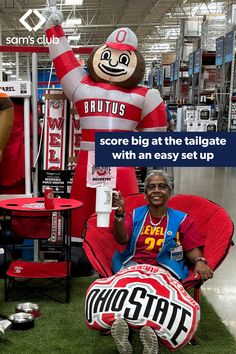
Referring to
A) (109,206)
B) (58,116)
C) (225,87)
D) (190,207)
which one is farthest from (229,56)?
(109,206)

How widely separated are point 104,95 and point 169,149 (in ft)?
4.99

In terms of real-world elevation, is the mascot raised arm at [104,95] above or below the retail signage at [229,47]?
below

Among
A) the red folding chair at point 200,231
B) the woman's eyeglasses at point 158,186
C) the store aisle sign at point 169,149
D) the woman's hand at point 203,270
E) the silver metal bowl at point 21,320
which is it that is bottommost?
the silver metal bowl at point 21,320

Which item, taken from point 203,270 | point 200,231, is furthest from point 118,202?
point 200,231

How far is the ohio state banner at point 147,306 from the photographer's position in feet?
6.75

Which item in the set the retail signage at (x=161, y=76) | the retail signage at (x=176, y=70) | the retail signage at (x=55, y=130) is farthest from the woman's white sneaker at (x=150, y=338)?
the retail signage at (x=161, y=76)

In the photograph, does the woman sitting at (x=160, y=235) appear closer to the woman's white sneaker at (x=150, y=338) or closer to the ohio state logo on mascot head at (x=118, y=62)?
the woman's white sneaker at (x=150, y=338)

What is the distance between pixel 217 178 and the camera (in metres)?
8.85

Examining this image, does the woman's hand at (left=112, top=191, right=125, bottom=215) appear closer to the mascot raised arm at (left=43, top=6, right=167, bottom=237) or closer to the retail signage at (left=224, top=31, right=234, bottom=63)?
the mascot raised arm at (left=43, top=6, right=167, bottom=237)

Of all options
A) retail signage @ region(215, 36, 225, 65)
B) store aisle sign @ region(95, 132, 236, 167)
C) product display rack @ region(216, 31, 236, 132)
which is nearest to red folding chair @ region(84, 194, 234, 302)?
store aisle sign @ region(95, 132, 236, 167)

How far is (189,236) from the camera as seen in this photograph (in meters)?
2.52

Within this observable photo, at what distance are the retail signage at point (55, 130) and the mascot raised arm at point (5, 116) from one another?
0.53m

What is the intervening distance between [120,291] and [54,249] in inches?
64.2

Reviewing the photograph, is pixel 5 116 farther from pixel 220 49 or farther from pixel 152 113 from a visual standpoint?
pixel 220 49
